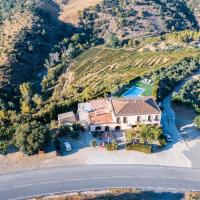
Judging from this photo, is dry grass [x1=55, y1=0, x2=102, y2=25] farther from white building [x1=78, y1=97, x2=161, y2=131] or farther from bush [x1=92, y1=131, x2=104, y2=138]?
bush [x1=92, y1=131, x2=104, y2=138]

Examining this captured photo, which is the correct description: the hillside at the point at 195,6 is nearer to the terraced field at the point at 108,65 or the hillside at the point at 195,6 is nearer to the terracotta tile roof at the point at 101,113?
the terraced field at the point at 108,65

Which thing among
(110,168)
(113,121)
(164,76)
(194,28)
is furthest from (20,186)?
(194,28)

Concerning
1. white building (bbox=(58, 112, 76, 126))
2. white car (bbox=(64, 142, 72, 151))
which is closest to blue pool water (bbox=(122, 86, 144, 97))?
white building (bbox=(58, 112, 76, 126))

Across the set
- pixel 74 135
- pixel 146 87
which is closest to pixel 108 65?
pixel 146 87

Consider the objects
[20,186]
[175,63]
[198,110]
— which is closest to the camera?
[20,186]

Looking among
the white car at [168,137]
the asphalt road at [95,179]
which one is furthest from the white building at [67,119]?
the white car at [168,137]

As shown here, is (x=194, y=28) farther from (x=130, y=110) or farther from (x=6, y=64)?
(x=130, y=110)

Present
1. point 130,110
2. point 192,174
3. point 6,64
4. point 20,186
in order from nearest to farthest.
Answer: point 20,186
point 192,174
point 130,110
point 6,64

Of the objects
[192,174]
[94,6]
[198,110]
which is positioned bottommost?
[192,174]
